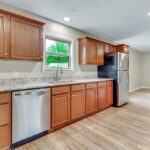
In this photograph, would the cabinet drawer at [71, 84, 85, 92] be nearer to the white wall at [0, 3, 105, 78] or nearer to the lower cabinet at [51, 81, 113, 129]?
the lower cabinet at [51, 81, 113, 129]

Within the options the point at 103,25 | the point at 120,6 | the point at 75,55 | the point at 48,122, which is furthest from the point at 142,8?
the point at 48,122

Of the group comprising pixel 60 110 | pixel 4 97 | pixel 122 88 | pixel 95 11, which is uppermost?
pixel 95 11

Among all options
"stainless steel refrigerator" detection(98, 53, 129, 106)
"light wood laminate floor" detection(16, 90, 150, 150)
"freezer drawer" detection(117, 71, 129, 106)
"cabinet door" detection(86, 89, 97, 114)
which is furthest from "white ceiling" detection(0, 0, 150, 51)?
"light wood laminate floor" detection(16, 90, 150, 150)

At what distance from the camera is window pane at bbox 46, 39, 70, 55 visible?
350 cm

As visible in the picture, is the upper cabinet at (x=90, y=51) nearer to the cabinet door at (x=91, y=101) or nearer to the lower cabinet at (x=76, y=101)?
the lower cabinet at (x=76, y=101)

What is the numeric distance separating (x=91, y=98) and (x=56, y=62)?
1402mm

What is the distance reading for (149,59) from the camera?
28.6ft

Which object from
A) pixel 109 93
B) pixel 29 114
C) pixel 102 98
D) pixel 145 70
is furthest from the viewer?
pixel 145 70

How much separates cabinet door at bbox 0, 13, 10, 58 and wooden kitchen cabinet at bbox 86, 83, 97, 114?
2.04 meters

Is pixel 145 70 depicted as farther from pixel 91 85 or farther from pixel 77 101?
pixel 77 101

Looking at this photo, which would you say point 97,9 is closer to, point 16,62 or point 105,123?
point 16,62

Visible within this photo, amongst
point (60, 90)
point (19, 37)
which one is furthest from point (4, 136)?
point (19, 37)

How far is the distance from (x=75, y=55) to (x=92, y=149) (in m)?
2.68

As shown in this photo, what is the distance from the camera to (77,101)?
313 centimetres
